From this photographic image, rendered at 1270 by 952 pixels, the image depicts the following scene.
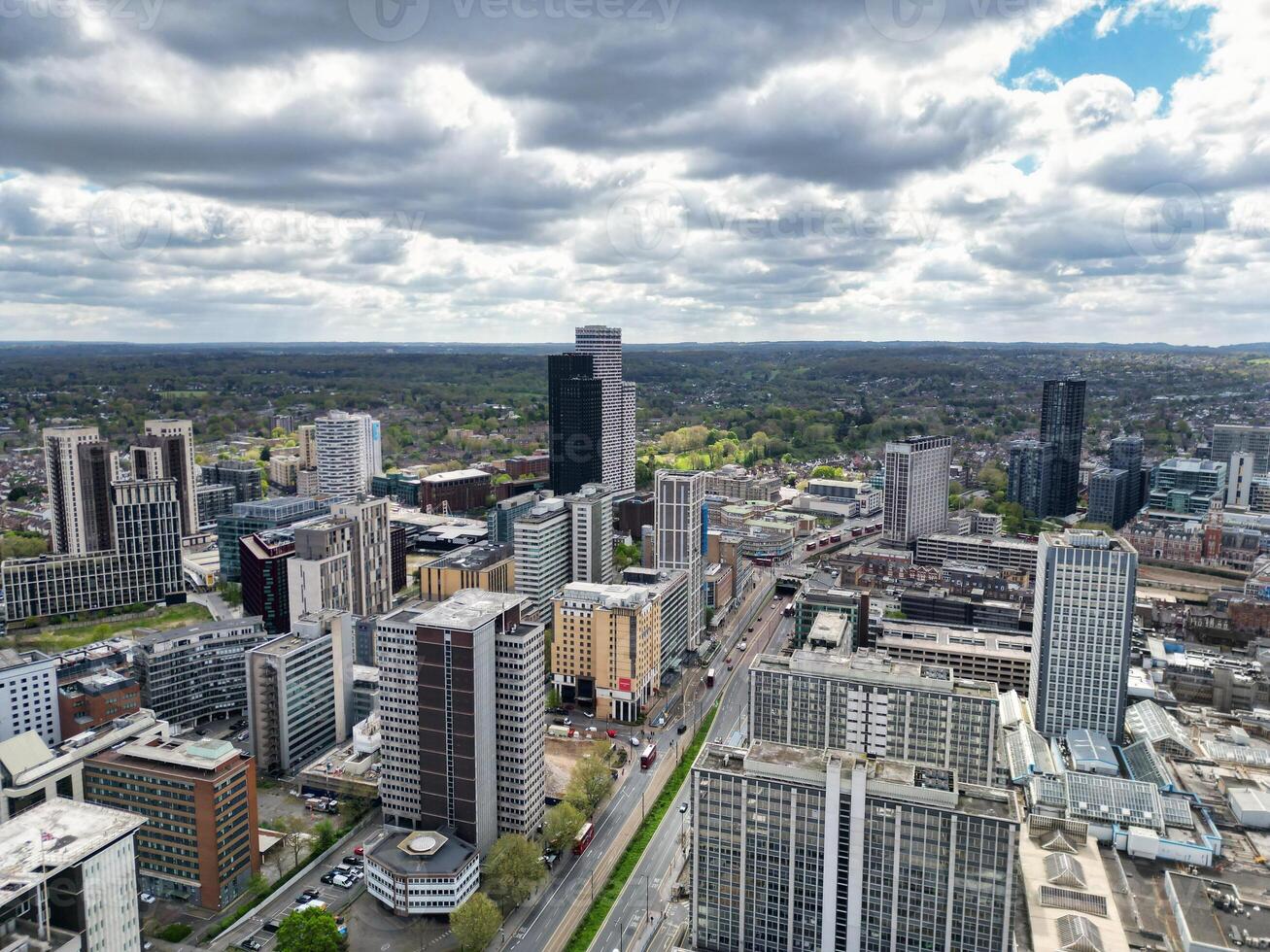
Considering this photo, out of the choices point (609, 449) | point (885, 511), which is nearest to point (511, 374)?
point (609, 449)

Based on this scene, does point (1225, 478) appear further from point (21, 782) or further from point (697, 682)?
point (21, 782)

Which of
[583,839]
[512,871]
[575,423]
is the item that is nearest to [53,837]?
[512,871]

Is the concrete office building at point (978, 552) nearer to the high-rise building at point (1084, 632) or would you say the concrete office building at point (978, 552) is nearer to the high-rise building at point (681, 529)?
the high-rise building at point (681, 529)

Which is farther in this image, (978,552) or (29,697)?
(978,552)

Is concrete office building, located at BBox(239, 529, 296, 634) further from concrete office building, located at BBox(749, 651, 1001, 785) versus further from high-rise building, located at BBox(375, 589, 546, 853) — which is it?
concrete office building, located at BBox(749, 651, 1001, 785)

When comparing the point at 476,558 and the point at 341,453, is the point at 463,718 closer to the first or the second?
the point at 476,558

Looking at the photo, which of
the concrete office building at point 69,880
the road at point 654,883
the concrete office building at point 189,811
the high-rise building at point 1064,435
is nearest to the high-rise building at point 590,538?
the road at point 654,883
